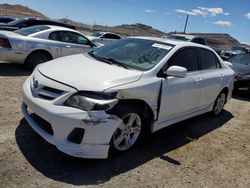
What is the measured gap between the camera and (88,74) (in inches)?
157

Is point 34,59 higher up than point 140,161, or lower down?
higher up

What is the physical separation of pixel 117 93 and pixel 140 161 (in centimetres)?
105

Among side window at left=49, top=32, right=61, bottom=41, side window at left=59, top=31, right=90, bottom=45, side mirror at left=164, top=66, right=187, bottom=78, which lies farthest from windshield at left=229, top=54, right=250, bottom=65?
side mirror at left=164, top=66, right=187, bottom=78

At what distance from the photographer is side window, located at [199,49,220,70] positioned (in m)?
5.72

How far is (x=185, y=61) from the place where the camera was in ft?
16.9

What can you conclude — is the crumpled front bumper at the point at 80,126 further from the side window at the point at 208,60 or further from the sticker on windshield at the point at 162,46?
the side window at the point at 208,60

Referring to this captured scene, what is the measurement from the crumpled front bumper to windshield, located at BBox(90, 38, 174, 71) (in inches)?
46.8

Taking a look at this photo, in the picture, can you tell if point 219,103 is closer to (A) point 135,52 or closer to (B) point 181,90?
(B) point 181,90

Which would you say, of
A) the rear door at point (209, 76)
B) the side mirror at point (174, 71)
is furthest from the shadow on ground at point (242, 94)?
the side mirror at point (174, 71)

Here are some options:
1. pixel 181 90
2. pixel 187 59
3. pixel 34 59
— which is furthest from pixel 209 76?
pixel 34 59

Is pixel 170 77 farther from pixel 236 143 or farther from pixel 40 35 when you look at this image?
pixel 40 35

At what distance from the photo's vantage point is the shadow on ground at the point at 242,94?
381 inches

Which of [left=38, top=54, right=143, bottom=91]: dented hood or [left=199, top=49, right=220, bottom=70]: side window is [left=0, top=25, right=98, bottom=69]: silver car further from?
[left=199, top=49, right=220, bottom=70]: side window

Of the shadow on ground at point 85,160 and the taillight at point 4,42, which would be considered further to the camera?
the taillight at point 4,42
